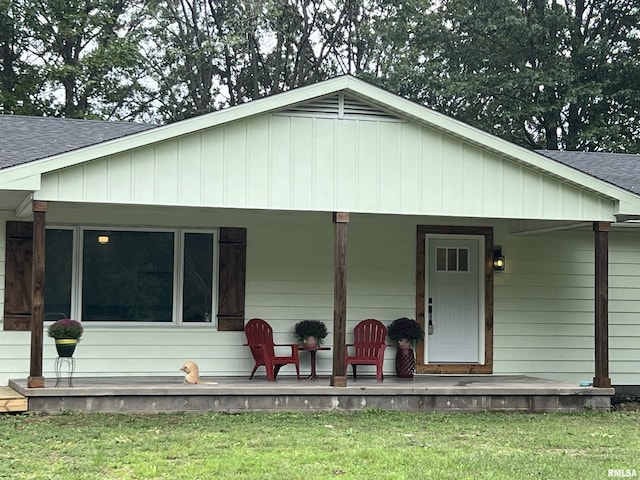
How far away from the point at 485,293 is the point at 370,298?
1485mm

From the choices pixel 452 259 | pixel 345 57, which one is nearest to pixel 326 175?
pixel 452 259

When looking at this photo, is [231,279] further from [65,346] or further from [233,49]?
[233,49]

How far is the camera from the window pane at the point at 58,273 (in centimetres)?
1012

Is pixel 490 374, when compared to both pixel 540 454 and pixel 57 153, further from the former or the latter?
pixel 57 153

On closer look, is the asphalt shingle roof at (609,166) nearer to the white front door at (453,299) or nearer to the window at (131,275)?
the white front door at (453,299)

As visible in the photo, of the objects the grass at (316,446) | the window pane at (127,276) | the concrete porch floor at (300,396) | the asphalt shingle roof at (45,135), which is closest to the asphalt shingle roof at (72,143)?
the asphalt shingle roof at (45,135)

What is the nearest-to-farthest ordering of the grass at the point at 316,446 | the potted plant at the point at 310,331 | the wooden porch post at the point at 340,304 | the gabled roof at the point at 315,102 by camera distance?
1. the grass at the point at 316,446
2. the gabled roof at the point at 315,102
3. the wooden porch post at the point at 340,304
4. the potted plant at the point at 310,331

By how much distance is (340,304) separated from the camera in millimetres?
9148

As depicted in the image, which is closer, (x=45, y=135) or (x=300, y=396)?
(x=300, y=396)

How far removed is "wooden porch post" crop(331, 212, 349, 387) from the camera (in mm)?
9125

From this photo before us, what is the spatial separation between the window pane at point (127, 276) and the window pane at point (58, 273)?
0.56 ft

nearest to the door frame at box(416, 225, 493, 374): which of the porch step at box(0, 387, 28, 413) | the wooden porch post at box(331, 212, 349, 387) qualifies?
the wooden porch post at box(331, 212, 349, 387)

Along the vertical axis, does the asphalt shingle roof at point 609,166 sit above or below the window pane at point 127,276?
above

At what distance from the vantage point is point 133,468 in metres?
6.20
